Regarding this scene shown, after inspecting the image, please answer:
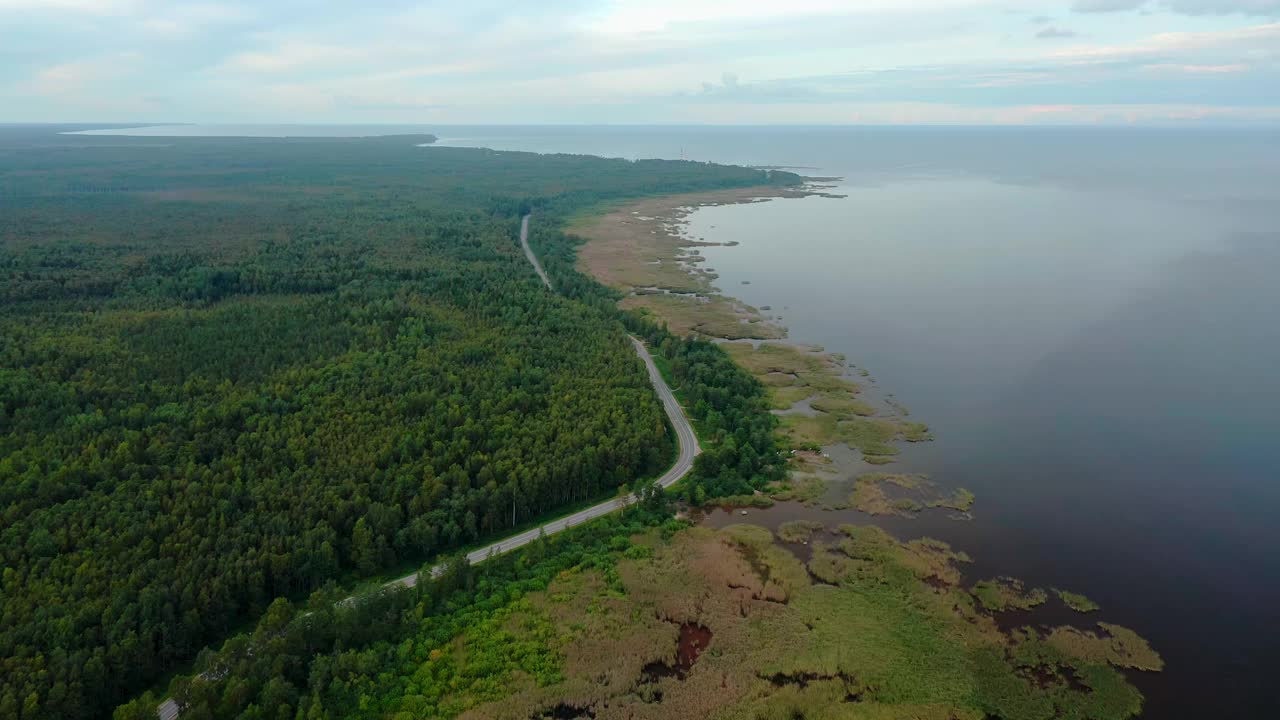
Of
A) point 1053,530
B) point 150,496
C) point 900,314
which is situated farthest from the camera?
point 900,314

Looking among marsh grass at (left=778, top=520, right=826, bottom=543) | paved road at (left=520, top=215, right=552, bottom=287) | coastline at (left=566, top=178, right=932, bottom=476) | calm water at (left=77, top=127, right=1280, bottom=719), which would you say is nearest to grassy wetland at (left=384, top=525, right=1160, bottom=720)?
marsh grass at (left=778, top=520, right=826, bottom=543)

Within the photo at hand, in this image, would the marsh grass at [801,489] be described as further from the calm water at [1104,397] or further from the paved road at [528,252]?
the paved road at [528,252]

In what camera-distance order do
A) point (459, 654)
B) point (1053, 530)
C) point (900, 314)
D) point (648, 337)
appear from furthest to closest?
point (900, 314), point (648, 337), point (1053, 530), point (459, 654)

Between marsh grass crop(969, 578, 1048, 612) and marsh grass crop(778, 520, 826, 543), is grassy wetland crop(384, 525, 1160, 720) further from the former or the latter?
marsh grass crop(778, 520, 826, 543)

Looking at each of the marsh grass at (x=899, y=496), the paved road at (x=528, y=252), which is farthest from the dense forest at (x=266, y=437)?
the paved road at (x=528, y=252)

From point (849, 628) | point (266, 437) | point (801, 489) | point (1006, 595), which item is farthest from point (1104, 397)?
point (266, 437)

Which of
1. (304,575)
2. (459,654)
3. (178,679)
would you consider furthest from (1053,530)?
(178,679)

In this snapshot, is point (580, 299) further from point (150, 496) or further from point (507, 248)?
point (150, 496)
